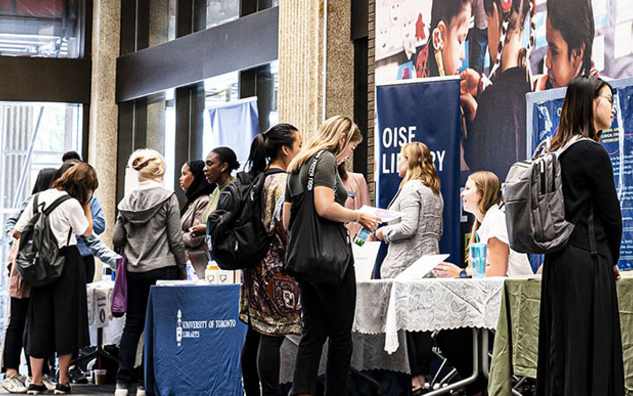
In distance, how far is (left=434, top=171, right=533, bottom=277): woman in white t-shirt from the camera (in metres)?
4.83

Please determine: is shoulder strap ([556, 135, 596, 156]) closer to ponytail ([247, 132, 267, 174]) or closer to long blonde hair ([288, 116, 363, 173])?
long blonde hair ([288, 116, 363, 173])

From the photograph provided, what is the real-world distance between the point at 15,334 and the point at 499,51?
4.17 m

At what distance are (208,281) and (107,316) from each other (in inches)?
78.0

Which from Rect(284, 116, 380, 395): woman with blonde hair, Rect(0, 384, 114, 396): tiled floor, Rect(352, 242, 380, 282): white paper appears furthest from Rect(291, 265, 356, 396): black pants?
Rect(0, 384, 114, 396): tiled floor

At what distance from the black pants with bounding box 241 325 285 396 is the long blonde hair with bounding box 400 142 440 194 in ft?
5.87

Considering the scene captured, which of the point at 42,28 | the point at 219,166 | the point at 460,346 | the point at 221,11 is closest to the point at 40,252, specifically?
the point at 219,166

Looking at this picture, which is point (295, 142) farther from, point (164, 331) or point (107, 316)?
point (107, 316)

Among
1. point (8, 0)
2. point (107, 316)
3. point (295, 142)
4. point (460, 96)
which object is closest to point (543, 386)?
point (295, 142)

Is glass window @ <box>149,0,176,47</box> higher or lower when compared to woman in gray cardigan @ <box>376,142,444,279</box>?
higher

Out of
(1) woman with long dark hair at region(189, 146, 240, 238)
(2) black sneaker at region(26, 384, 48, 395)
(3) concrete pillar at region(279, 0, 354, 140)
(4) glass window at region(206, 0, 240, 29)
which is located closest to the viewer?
(1) woman with long dark hair at region(189, 146, 240, 238)

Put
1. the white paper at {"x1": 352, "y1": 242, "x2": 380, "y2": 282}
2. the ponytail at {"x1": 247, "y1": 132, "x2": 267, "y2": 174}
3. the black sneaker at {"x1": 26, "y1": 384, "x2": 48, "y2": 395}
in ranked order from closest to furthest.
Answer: the ponytail at {"x1": 247, "y1": 132, "x2": 267, "y2": 174} → the white paper at {"x1": 352, "y1": 242, "x2": 380, "y2": 282} → the black sneaker at {"x1": 26, "y1": 384, "x2": 48, "y2": 395}

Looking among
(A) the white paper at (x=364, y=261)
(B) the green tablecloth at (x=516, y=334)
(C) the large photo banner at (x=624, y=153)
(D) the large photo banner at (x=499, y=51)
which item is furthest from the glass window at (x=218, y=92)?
(B) the green tablecloth at (x=516, y=334)

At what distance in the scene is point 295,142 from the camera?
486cm

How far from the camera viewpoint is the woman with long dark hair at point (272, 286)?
15.4 ft
